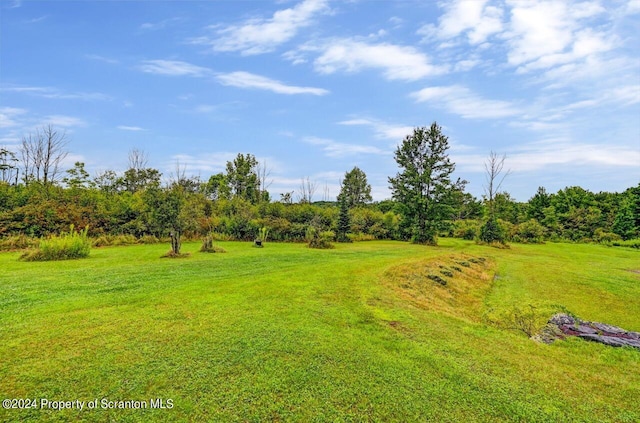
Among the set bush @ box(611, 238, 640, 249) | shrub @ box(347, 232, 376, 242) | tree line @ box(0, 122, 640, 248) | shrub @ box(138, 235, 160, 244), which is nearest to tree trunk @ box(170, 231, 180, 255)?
tree line @ box(0, 122, 640, 248)

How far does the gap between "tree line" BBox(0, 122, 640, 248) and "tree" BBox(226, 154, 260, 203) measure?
8596 millimetres

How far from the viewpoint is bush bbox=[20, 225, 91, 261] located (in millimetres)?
9125

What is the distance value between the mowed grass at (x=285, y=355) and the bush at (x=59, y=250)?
2.08 m

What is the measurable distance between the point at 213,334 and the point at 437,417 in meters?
2.77

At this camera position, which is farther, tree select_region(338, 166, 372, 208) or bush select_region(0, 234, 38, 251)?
tree select_region(338, 166, 372, 208)

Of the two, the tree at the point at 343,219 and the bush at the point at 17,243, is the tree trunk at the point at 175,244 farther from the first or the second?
the tree at the point at 343,219

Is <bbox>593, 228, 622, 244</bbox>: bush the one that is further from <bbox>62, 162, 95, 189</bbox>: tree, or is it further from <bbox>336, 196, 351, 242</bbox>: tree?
<bbox>62, 162, 95, 189</bbox>: tree

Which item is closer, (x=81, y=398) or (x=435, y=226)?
(x=81, y=398)

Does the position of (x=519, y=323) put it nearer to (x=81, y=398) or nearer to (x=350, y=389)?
(x=350, y=389)

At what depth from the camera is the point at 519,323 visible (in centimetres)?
591

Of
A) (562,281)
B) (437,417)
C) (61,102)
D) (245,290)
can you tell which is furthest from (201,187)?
(437,417)

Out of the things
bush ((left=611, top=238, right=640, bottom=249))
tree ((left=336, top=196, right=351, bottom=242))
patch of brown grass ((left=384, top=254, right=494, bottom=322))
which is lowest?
patch of brown grass ((left=384, top=254, right=494, bottom=322))

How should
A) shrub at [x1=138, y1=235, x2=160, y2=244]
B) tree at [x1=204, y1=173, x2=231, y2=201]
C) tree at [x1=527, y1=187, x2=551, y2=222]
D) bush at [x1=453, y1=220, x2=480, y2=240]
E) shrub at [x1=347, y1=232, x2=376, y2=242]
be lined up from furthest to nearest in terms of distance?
tree at [x1=204, y1=173, x2=231, y2=201], tree at [x1=527, y1=187, x2=551, y2=222], bush at [x1=453, y1=220, x2=480, y2=240], shrub at [x1=347, y1=232, x2=376, y2=242], shrub at [x1=138, y1=235, x2=160, y2=244]

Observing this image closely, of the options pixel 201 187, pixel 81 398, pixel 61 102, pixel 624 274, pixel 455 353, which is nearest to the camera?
pixel 81 398
